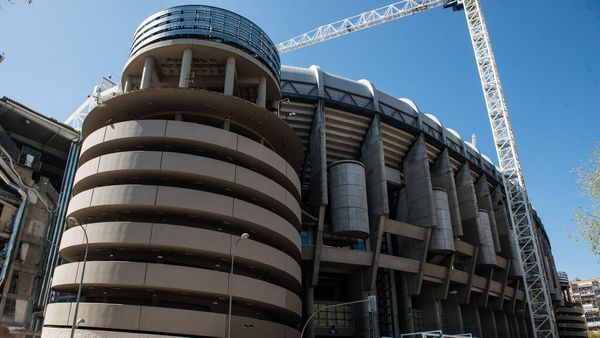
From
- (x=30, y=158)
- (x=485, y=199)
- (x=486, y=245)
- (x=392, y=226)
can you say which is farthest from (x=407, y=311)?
(x=30, y=158)

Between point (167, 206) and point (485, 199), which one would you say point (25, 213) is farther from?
point (485, 199)

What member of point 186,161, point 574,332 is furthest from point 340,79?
point 574,332

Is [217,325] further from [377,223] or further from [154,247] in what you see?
[377,223]

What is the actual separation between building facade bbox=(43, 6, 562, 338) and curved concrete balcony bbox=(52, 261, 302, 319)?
0.10m

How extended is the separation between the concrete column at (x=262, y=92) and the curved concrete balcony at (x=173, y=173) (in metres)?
8.40

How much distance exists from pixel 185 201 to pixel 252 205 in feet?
18.7

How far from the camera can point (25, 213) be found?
155 feet

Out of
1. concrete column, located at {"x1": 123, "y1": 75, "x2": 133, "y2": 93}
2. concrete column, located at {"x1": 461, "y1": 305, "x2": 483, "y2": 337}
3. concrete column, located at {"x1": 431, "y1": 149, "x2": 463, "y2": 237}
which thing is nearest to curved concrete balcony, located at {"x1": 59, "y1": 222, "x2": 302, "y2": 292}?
concrete column, located at {"x1": 123, "y1": 75, "x2": 133, "y2": 93}

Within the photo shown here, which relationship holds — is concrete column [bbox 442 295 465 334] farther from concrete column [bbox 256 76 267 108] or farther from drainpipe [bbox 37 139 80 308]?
drainpipe [bbox 37 139 80 308]

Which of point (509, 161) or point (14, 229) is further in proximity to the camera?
point (509, 161)

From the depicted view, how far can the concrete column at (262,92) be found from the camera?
149 ft

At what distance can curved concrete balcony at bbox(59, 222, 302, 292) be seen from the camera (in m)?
34.7

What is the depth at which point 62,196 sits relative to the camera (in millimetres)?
47438

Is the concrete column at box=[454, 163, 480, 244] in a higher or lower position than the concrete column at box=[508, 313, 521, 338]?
higher
